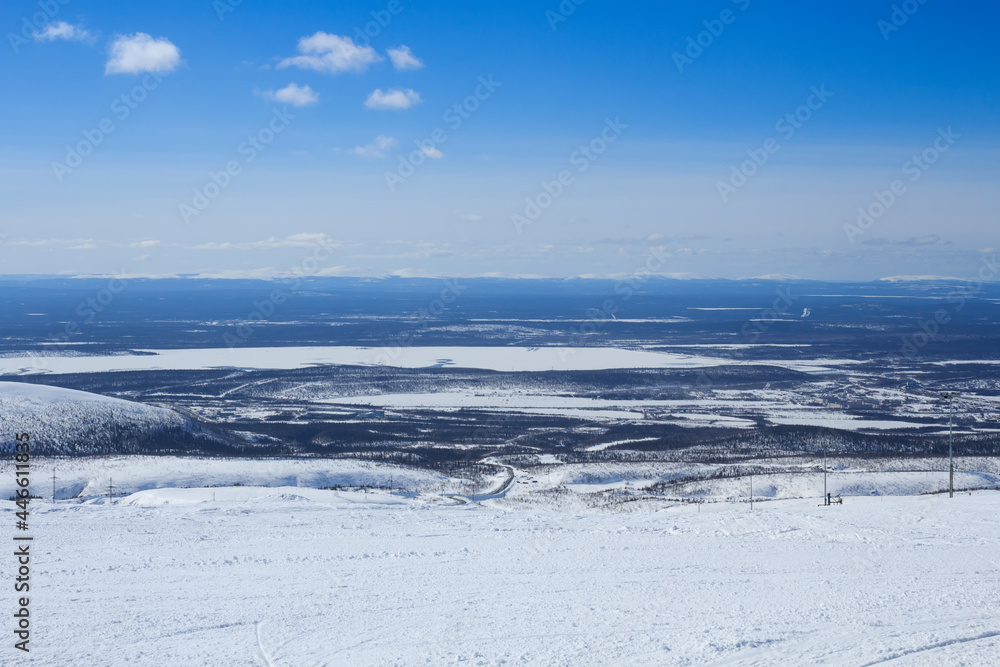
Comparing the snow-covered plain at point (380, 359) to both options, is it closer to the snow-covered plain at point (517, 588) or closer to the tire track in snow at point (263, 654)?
the snow-covered plain at point (517, 588)

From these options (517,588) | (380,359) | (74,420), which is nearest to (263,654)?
(517,588)

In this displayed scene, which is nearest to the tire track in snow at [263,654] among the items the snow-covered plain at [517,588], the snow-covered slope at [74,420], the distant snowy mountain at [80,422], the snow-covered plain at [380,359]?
the snow-covered plain at [517,588]

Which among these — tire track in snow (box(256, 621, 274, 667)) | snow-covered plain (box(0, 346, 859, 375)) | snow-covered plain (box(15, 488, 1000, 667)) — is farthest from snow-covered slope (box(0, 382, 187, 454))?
tire track in snow (box(256, 621, 274, 667))

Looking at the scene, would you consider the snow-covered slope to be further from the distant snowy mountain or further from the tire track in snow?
the tire track in snow

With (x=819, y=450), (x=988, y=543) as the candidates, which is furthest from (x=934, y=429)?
(x=988, y=543)

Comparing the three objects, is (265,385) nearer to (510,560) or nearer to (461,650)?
(510,560)

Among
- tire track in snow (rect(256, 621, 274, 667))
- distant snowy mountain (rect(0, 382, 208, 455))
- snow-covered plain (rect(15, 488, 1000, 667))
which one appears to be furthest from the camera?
distant snowy mountain (rect(0, 382, 208, 455))

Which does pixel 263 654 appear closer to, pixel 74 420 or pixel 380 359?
pixel 74 420
